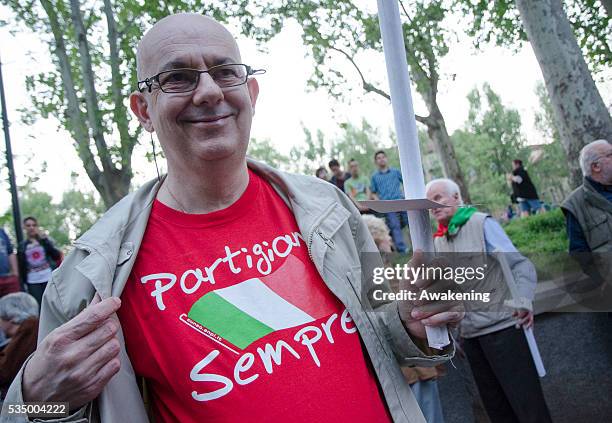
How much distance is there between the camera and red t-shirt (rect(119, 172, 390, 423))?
4.70 ft

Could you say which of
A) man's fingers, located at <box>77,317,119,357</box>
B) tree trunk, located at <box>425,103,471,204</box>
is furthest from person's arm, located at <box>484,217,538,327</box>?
tree trunk, located at <box>425,103,471,204</box>

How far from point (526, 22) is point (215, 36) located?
6.15 meters

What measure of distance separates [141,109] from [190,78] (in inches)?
11.3

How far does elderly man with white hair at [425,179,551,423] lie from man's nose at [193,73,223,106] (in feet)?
6.46

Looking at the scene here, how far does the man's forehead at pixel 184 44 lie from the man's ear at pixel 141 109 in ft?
0.38

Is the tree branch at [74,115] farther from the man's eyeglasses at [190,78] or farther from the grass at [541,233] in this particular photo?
the grass at [541,233]

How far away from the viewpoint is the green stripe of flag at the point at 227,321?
1478 millimetres

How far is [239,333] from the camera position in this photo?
1480 millimetres

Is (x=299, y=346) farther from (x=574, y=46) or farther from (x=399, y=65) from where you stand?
(x=574, y=46)

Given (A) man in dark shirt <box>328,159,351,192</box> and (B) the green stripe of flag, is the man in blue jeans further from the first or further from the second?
(B) the green stripe of flag

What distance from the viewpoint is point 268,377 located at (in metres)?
1.44

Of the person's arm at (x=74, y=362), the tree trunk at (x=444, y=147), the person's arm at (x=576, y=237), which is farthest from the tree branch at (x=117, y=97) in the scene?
the tree trunk at (x=444, y=147)

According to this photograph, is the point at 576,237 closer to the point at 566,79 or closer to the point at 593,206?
the point at 593,206

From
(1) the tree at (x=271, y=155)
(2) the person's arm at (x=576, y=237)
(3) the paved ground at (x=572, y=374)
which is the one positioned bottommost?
(3) the paved ground at (x=572, y=374)
